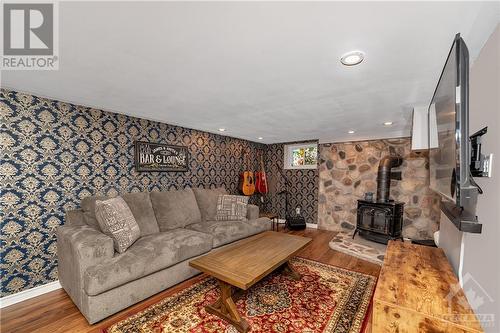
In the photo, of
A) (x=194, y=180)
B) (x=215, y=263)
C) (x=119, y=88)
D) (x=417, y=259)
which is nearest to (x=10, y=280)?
(x=215, y=263)

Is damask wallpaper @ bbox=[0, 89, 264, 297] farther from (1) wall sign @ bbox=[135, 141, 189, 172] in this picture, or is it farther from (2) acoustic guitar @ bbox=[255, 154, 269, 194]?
(2) acoustic guitar @ bbox=[255, 154, 269, 194]

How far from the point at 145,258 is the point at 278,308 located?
1373mm

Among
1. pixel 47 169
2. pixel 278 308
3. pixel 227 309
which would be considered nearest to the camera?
pixel 227 309

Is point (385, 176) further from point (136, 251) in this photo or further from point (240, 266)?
point (136, 251)

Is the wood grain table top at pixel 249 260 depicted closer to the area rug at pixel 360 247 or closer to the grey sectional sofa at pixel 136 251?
the grey sectional sofa at pixel 136 251

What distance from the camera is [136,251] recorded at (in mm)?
2029

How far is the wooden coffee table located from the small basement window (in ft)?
9.51

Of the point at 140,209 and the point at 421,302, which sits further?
the point at 140,209

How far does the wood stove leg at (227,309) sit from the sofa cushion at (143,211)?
1297 millimetres

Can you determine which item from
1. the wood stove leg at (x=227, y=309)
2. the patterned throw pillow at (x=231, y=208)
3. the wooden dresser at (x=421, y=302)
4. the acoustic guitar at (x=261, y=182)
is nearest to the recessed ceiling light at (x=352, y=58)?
Answer: the wooden dresser at (x=421, y=302)

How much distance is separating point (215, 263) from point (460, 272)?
180cm

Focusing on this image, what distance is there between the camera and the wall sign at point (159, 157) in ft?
9.89

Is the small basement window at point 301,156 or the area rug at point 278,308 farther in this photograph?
the small basement window at point 301,156

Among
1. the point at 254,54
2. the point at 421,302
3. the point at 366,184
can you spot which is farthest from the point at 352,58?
the point at 366,184
